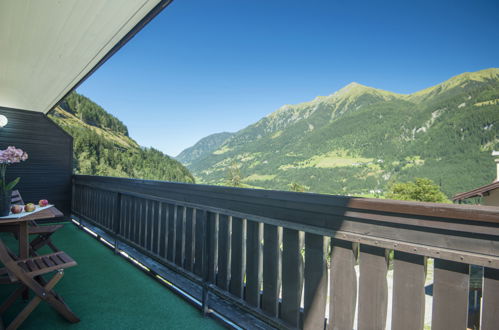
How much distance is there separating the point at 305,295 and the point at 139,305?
5.10ft

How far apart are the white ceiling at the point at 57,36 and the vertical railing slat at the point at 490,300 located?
8.68 ft

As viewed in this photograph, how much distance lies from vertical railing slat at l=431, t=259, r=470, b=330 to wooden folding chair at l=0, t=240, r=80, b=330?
2105 mm

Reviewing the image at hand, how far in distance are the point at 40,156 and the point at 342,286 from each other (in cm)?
659

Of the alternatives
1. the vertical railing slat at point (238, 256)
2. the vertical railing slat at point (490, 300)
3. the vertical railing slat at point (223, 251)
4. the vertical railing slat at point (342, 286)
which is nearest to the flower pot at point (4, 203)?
the vertical railing slat at point (223, 251)

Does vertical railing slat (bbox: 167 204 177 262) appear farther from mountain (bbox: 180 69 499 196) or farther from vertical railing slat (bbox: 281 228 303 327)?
mountain (bbox: 180 69 499 196)

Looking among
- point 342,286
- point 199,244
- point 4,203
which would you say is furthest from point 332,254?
point 4,203

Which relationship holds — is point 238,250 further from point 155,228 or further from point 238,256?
point 155,228

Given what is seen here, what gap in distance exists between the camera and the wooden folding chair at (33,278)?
6.05 feet

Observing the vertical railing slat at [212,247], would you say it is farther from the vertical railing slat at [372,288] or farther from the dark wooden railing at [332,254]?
the vertical railing slat at [372,288]

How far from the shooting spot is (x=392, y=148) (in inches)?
3076

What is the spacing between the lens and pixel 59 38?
2.94m

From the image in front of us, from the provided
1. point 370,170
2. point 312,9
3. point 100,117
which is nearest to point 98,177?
point 100,117

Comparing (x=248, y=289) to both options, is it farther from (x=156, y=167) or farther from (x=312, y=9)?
(x=312, y=9)

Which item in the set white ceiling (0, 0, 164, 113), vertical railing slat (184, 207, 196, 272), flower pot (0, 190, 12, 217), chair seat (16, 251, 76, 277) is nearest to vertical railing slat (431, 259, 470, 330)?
vertical railing slat (184, 207, 196, 272)
